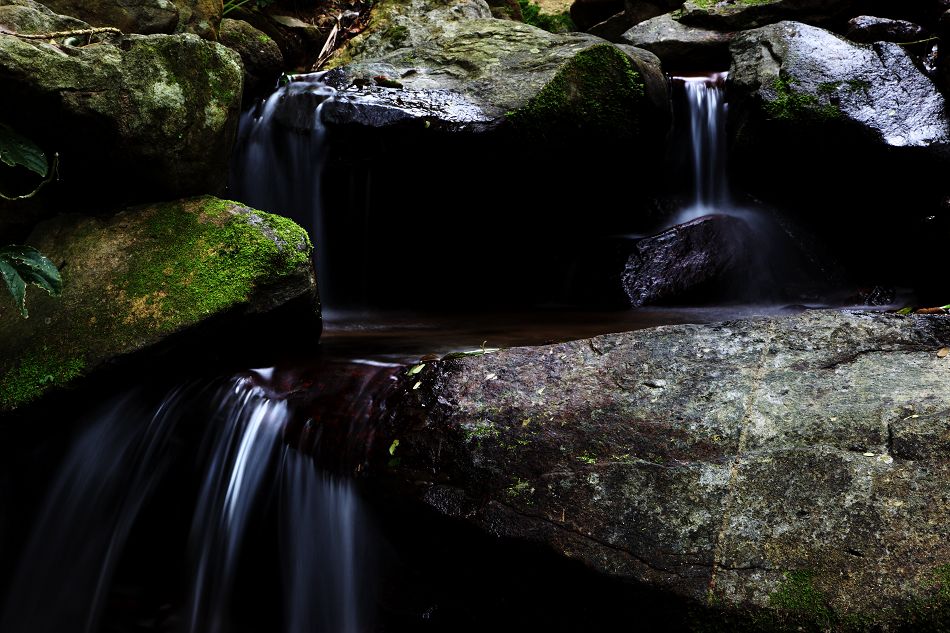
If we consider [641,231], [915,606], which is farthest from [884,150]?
[915,606]

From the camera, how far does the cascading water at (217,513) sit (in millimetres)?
2623

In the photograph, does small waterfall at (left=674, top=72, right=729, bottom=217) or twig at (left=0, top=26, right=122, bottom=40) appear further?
small waterfall at (left=674, top=72, right=729, bottom=217)

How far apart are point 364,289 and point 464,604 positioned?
3.83 m

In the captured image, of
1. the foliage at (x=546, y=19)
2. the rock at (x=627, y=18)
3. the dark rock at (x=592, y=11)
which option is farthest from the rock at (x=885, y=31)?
the foliage at (x=546, y=19)

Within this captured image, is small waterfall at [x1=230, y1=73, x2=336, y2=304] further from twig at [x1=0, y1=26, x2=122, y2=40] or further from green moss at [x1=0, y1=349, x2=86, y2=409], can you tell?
green moss at [x1=0, y1=349, x2=86, y2=409]

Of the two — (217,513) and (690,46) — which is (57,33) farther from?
(690,46)

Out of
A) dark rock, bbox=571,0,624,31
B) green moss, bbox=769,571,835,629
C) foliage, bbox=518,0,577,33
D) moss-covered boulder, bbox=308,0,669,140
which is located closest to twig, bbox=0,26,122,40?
moss-covered boulder, bbox=308,0,669,140

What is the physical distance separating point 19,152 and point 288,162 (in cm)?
274

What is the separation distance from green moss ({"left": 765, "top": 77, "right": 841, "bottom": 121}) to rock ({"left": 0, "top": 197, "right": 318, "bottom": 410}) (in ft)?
14.9

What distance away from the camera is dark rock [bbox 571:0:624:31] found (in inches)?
458

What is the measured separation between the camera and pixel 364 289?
5.78 m

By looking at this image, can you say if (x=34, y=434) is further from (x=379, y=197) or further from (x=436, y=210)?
(x=436, y=210)

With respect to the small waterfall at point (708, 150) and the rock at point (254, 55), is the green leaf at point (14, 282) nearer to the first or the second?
the rock at point (254, 55)

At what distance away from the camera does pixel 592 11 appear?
11922 millimetres
